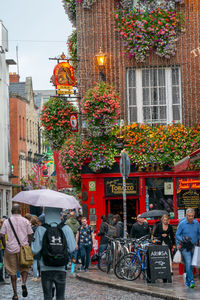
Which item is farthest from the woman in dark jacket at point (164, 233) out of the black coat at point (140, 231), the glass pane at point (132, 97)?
the glass pane at point (132, 97)

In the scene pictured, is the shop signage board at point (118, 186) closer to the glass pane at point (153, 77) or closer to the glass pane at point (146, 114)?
the glass pane at point (146, 114)

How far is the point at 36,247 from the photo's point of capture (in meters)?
10.4

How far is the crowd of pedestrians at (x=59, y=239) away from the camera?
10373 millimetres

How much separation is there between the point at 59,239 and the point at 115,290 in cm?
551

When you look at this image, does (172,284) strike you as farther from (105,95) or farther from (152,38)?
(152,38)

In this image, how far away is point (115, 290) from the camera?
15.5m

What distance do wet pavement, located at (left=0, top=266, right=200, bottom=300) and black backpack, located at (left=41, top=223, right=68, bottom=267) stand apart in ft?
11.3

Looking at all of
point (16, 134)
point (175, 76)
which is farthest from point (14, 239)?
point (16, 134)

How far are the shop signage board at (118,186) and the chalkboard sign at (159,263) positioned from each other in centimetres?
794

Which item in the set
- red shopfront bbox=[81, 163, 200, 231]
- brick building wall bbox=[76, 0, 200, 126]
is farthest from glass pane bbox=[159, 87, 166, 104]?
red shopfront bbox=[81, 163, 200, 231]

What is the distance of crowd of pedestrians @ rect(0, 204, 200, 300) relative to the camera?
10373mm

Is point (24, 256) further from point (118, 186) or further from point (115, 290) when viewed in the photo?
point (118, 186)

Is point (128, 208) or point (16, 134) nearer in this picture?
point (128, 208)

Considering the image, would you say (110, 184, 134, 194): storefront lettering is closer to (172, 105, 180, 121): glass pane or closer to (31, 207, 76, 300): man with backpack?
(172, 105, 180, 121): glass pane
